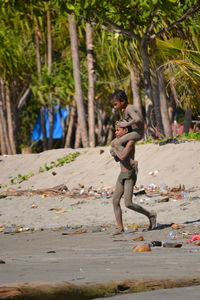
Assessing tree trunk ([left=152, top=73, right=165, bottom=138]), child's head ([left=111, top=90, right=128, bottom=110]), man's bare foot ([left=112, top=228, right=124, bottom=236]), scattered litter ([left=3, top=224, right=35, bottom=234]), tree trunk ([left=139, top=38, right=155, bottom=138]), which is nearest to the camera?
man's bare foot ([left=112, top=228, right=124, bottom=236])

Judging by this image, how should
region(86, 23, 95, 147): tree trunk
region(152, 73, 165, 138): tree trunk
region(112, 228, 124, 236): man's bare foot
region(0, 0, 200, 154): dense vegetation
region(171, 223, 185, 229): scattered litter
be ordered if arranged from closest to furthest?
1. region(112, 228, 124, 236): man's bare foot
2. region(171, 223, 185, 229): scattered litter
3. region(0, 0, 200, 154): dense vegetation
4. region(152, 73, 165, 138): tree trunk
5. region(86, 23, 95, 147): tree trunk

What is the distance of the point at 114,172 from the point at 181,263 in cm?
1245

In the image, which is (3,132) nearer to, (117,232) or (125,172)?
(125,172)

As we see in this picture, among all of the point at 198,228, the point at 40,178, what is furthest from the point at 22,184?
the point at 198,228

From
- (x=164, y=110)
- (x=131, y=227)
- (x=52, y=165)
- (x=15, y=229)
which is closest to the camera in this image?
(x=131, y=227)

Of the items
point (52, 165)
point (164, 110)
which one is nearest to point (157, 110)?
point (164, 110)

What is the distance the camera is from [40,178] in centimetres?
2019

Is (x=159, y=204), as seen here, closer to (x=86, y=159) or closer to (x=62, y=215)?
(x=62, y=215)

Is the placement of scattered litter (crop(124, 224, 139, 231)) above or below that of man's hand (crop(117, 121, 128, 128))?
below

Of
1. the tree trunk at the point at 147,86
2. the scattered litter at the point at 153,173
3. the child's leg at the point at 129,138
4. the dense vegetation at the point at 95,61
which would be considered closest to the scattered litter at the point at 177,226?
the child's leg at the point at 129,138

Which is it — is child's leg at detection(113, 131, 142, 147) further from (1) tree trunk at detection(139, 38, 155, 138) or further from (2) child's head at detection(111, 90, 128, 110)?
(1) tree trunk at detection(139, 38, 155, 138)

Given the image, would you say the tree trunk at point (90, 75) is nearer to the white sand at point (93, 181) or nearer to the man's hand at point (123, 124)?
the white sand at point (93, 181)

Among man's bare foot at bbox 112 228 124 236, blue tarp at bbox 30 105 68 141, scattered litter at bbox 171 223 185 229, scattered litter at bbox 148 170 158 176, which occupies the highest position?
man's bare foot at bbox 112 228 124 236

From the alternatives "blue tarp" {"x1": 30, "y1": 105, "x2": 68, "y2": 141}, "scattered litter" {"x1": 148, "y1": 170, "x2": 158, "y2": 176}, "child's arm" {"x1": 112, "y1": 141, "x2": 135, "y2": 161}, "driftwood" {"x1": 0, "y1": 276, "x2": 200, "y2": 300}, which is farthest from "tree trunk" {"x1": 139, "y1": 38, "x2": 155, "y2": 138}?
"blue tarp" {"x1": 30, "y1": 105, "x2": 68, "y2": 141}
